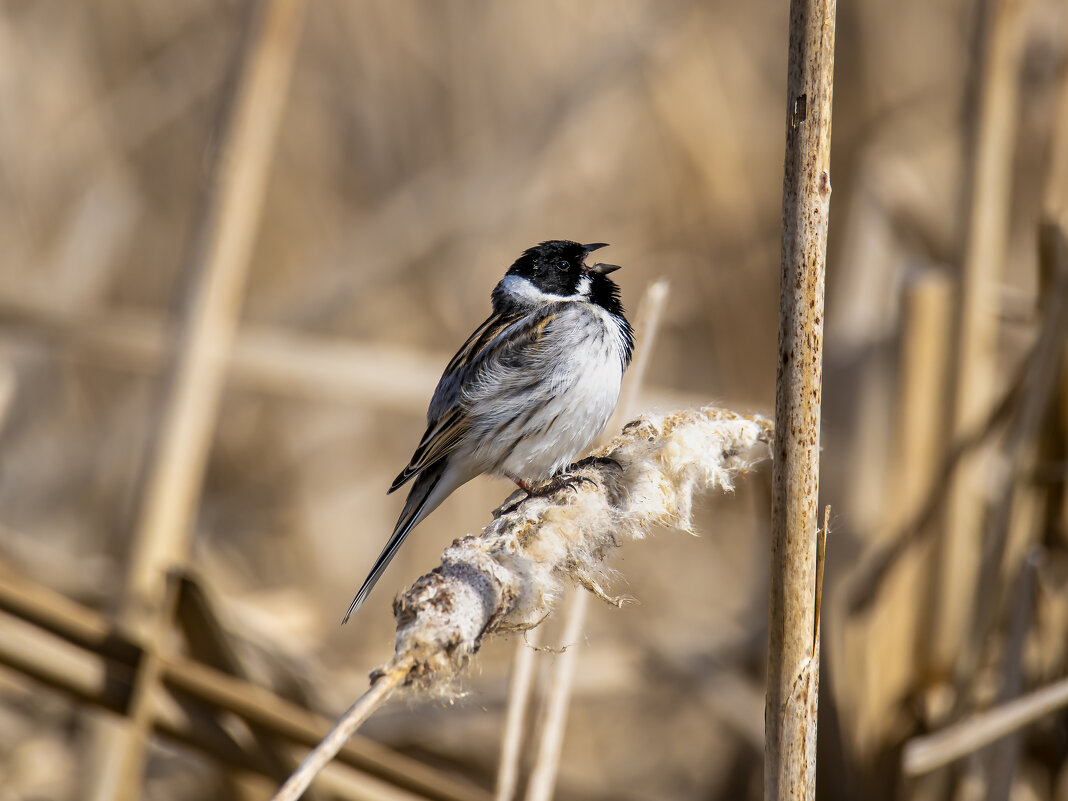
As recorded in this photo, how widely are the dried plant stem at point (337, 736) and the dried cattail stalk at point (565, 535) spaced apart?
30mm

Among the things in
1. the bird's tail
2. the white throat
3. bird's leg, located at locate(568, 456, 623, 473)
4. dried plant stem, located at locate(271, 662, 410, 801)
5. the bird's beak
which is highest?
the white throat

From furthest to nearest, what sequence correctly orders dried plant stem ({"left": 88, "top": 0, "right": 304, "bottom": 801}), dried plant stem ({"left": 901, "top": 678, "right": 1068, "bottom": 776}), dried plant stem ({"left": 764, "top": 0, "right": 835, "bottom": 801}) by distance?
dried plant stem ({"left": 88, "top": 0, "right": 304, "bottom": 801}) < dried plant stem ({"left": 901, "top": 678, "right": 1068, "bottom": 776}) < dried plant stem ({"left": 764, "top": 0, "right": 835, "bottom": 801})

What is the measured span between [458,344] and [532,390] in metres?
1.50

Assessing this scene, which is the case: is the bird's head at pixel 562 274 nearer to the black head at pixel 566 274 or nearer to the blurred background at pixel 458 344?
the black head at pixel 566 274

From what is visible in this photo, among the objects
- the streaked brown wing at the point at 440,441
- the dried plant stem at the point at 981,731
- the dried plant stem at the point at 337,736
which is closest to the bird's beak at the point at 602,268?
the streaked brown wing at the point at 440,441

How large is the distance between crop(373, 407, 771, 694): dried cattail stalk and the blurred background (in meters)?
0.77

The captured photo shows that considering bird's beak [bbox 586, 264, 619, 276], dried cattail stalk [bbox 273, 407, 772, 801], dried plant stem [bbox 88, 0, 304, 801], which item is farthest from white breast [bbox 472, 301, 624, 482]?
dried plant stem [bbox 88, 0, 304, 801]

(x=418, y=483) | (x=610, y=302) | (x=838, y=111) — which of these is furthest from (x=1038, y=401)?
(x=838, y=111)

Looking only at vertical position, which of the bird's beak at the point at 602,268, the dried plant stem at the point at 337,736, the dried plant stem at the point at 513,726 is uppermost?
the bird's beak at the point at 602,268

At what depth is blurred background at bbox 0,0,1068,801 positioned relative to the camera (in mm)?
2623

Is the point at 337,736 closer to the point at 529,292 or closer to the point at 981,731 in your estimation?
the point at 981,731

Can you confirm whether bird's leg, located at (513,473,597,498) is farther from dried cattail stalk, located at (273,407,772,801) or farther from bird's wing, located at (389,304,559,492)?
bird's wing, located at (389,304,559,492)

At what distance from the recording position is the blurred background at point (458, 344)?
262 centimetres

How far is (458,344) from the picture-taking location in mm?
4195
